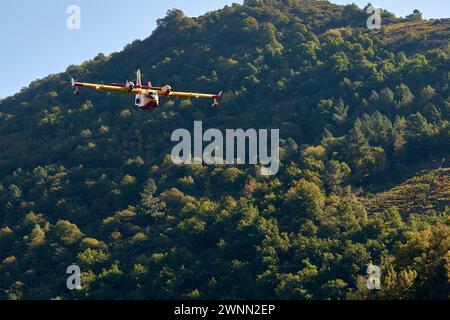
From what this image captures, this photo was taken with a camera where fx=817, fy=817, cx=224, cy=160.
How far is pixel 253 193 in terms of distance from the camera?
466 feet

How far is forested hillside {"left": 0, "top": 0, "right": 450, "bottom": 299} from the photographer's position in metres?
112

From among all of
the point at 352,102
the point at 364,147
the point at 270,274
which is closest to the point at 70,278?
the point at 270,274
